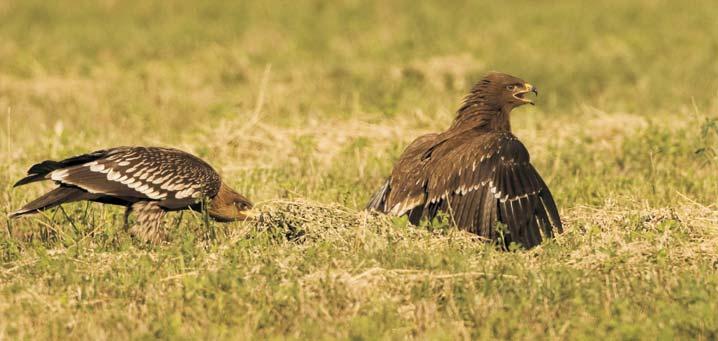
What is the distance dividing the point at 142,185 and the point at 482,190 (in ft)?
7.23

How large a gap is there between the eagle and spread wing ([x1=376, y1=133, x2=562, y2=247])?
130 cm

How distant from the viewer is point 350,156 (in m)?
10.5

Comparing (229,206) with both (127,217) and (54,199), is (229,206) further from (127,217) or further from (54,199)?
(54,199)

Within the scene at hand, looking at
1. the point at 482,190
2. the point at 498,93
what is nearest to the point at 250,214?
the point at 482,190

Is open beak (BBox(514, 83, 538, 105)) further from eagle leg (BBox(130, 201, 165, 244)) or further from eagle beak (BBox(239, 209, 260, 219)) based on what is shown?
eagle leg (BBox(130, 201, 165, 244))

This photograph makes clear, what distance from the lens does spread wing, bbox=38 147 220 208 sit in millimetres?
7797

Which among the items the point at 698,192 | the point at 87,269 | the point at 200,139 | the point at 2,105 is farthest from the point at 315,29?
the point at 87,269

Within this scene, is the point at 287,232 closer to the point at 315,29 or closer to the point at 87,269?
the point at 87,269

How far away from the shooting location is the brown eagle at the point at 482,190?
7.57m

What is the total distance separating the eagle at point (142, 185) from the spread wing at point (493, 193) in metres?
1.30

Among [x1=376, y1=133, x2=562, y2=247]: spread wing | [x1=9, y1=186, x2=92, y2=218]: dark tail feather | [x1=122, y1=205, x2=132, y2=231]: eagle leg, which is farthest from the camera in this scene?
[x1=122, y1=205, x2=132, y2=231]: eagle leg

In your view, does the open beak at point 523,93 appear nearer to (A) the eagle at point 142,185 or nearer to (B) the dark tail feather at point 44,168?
(A) the eagle at point 142,185

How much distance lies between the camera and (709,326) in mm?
5883

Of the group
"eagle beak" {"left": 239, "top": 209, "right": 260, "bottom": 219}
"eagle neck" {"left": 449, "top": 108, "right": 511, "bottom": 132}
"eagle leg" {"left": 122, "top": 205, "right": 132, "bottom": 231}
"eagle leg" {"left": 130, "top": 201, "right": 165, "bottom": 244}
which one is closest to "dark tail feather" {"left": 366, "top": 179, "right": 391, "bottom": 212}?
"eagle neck" {"left": 449, "top": 108, "right": 511, "bottom": 132}
